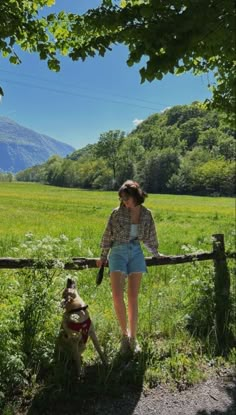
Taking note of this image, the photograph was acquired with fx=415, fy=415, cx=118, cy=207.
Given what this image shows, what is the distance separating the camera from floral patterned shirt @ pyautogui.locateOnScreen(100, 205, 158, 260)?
233 inches

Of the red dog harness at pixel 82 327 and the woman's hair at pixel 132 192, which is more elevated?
the woman's hair at pixel 132 192

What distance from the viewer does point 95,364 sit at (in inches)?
222

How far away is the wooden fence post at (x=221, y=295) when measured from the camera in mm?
6758

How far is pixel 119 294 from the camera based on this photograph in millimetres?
5883

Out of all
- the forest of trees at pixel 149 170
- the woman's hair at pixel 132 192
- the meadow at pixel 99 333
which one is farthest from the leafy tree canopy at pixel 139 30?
the forest of trees at pixel 149 170

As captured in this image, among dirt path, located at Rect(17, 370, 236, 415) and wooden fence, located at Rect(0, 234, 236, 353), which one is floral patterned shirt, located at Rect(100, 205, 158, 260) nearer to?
wooden fence, located at Rect(0, 234, 236, 353)

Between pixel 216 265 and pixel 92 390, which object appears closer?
pixel 92 390

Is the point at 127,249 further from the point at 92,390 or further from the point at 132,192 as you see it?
the point at 92,390

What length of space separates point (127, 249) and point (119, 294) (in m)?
0.65

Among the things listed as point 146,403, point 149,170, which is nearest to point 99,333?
point 146,403

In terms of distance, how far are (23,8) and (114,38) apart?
1.60 meters

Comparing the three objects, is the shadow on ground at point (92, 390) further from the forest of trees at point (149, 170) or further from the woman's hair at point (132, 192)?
the forest of trees at point (149, 170)

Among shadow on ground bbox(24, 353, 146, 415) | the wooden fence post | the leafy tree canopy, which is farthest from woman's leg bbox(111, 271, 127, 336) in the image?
the leafy tree canopy

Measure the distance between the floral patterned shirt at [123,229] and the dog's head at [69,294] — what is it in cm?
79
